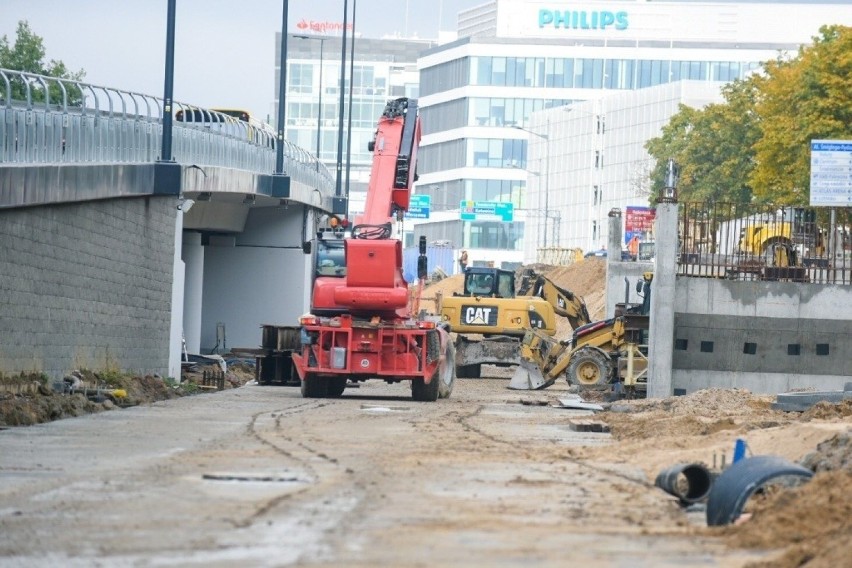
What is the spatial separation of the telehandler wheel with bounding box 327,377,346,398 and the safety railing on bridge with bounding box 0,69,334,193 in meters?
5.79

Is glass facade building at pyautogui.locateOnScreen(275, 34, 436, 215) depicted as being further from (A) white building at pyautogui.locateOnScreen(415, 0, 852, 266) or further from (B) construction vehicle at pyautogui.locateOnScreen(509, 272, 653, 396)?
(B) construction vehicle at pyautogui.locateOnScreen(509, 272, 653, 396)

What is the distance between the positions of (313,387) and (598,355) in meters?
7.42

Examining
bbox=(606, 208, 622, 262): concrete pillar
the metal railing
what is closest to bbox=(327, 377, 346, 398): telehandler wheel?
the metal railing

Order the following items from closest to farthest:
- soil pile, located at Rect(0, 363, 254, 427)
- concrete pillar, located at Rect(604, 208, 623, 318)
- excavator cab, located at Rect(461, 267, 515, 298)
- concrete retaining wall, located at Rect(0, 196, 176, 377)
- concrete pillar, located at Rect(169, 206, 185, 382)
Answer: soil pile, located at Rect(0, 363, 254, 427) → concrete retaining wall, located at Rect(0, 196, 176, 377) → concrete pillar, located at Rect(169, 206, 185, 382) → excavator cab, located at Rect(461, 267, 515, 298) → concrete pillar, located at Rect(604, 208, 623, 318)

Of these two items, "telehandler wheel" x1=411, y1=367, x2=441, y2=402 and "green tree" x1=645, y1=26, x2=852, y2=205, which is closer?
"telehandler wheel" x1=411, y1=367, x2=441, y2=402

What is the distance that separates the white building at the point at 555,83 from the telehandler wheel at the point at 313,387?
95259mm

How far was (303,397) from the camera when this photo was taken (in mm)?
33250

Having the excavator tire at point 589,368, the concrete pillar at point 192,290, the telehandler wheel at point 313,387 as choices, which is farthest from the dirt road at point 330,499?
the concrete pillar at point 192,290

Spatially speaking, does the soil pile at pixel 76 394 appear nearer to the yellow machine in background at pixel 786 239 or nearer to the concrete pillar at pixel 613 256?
the yellow machine in background at pixel 786 239

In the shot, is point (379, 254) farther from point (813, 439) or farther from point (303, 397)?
point (813, 439)

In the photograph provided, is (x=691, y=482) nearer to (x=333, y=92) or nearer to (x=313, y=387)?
(x=313, y=387)

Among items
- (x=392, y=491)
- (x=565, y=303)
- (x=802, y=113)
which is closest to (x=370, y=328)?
(x=565, y=303)

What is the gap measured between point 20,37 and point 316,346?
66.5 m

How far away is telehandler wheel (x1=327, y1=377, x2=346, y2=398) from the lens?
33469 millimetres
